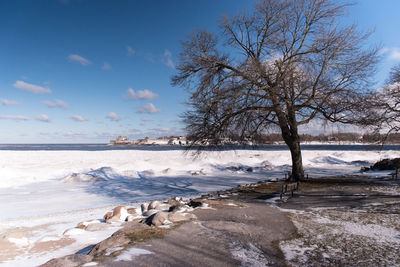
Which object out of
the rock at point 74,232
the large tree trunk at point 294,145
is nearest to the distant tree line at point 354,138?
the large tree trunk at point 294,145

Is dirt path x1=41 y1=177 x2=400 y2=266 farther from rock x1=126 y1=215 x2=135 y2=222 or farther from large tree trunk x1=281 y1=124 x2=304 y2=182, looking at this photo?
large tree trunk x1=281 y1=124 x2=304 y2=182

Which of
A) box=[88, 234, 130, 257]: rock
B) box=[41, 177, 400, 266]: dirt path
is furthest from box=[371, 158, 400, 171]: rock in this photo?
box=[88, 234, 130, 257]: rock

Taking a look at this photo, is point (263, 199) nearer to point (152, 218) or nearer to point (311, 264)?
point (152, 218)

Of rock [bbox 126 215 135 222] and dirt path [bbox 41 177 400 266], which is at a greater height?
dirt path [bbox 41 177 400 266]

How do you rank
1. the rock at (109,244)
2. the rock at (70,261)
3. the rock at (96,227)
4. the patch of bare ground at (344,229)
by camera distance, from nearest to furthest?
the rock at (70,261), the patch of bare ground at (344,229), the rock at (109,244), the rock at (96,227)

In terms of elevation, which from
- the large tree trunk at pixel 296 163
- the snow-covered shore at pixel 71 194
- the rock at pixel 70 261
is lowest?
the snow-covered shore at pixel 71 194

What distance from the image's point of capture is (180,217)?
660cm

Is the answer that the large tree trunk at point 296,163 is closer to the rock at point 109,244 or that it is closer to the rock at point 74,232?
the rock at point 109,244

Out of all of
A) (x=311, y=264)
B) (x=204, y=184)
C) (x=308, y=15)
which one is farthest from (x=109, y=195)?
(x=308, y=15)

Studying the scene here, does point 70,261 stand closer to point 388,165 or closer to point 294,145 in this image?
point 294,145

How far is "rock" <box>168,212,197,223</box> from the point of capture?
21.2ft

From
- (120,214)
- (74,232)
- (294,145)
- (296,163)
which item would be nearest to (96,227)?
(74,232)

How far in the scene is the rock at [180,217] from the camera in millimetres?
6457

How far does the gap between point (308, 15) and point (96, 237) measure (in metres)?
12.6
